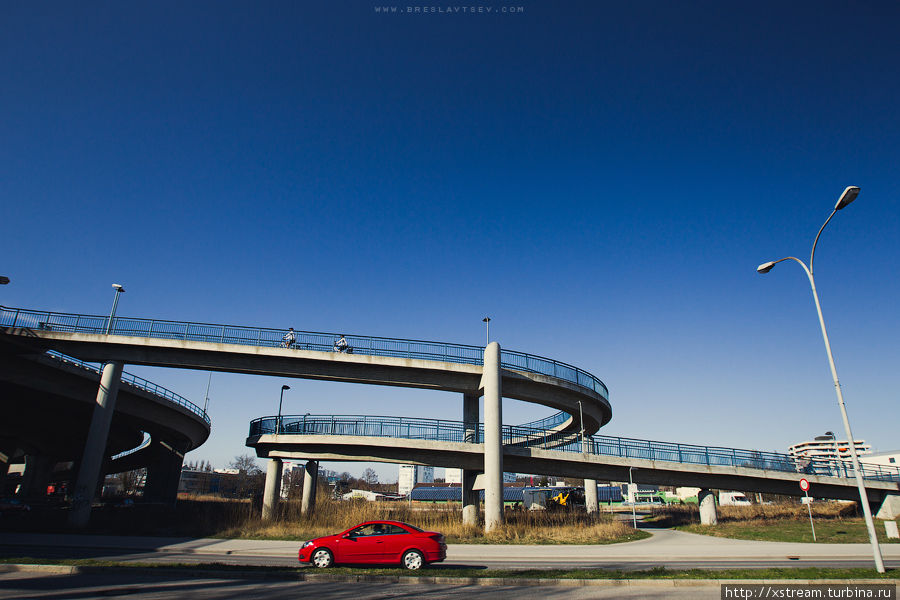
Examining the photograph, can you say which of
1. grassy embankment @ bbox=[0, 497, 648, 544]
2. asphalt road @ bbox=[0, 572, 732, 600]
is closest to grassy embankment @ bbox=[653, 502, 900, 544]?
grassy embankment @ bbox=[0, 497, 648, 544]

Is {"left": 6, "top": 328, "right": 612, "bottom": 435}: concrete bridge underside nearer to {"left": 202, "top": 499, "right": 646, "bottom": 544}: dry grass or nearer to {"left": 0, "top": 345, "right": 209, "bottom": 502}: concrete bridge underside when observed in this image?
{"left": 0, "top": 345, "right": 209, "bottom": 502}: concrete bridge underside

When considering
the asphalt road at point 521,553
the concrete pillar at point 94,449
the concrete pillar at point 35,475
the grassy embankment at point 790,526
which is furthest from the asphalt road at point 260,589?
the concrete pillar at point 35,475

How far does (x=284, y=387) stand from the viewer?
110ft

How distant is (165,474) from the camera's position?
5156cm

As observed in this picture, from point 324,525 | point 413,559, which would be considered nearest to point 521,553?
point 413,559

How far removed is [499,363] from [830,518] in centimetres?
2731

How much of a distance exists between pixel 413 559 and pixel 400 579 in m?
2.40

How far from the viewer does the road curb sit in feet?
34.4

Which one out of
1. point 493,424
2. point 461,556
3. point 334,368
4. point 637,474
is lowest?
point 461,556

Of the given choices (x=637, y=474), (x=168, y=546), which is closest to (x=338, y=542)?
(x=168, y=546)

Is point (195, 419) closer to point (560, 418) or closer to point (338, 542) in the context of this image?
point (560, 418)

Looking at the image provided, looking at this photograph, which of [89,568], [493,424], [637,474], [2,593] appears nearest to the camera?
[2,593]

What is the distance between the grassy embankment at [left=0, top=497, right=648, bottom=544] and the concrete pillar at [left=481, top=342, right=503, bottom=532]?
942 millimetres

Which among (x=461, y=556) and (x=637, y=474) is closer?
(x=461, y=556)
